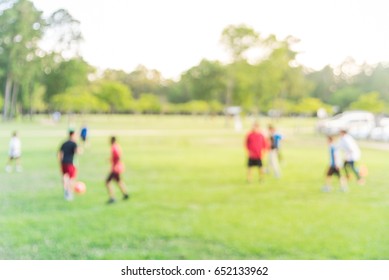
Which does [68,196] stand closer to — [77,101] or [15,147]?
[15,147]

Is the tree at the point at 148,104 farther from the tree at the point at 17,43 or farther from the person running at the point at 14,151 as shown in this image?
the person running at the point at 14,151

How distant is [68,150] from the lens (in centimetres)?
449

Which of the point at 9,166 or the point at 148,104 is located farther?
the point at 148,104

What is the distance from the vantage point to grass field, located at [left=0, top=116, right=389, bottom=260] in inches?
137

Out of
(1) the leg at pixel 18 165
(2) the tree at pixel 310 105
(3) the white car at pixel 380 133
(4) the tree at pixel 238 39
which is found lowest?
(1) the leg at pixel 18 165

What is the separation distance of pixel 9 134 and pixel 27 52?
959mm

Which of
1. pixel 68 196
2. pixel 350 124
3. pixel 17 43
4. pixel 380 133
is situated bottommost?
pixel 68 196

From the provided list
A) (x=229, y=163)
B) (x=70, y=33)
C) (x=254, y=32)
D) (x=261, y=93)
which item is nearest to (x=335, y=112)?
(x=261, y=93)

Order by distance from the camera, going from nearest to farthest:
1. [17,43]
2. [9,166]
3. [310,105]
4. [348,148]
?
[17,43], [9,166], [310,105], [348,148]

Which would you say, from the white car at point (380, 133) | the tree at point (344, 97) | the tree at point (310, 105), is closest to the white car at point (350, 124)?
the white car at point (380, 133)

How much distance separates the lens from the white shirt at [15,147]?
461 centimetres

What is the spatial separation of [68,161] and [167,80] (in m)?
1.47

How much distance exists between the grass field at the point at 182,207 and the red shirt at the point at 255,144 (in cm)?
24

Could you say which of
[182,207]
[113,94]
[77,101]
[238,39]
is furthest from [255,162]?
[77,101]
